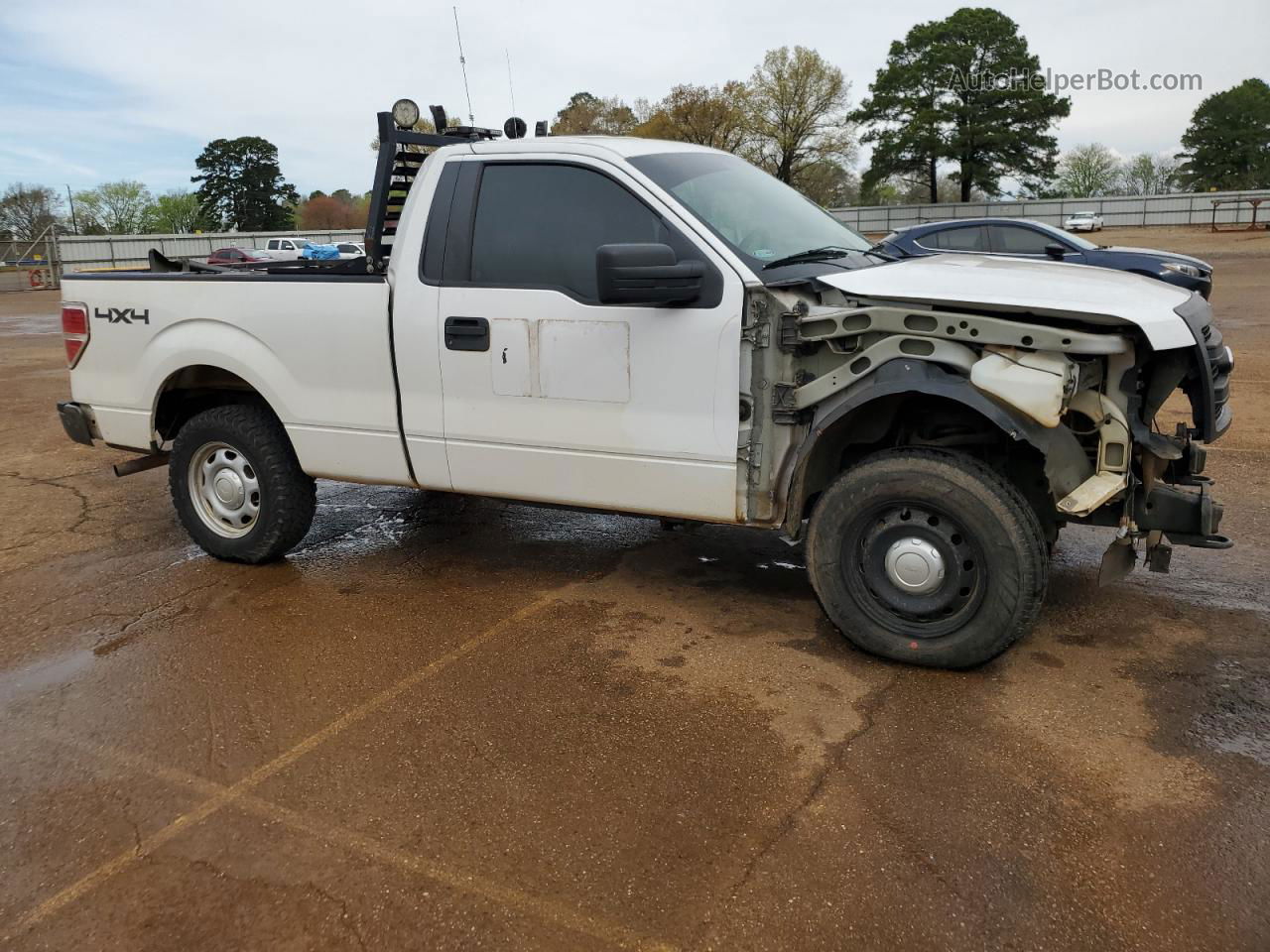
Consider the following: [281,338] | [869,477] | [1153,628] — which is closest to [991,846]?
[869,477]

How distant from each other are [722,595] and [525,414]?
51.4 inches

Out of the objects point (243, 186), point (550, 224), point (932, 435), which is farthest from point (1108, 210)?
point (243, 186)

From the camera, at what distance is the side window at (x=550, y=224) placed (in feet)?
13.5

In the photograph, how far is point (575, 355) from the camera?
13.5 ft

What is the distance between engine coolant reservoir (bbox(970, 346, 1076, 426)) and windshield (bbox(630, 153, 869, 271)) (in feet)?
3.28

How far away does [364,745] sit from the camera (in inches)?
135

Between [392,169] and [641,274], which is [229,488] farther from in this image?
[641,274]

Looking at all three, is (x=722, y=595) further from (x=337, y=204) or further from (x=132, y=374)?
(x=337, y=204)

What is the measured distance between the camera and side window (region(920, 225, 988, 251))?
1402 centimetres

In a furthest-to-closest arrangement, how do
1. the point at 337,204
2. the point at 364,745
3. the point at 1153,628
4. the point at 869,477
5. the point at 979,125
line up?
the point at 337,204, the point at 979,125, the point at 1153,628, the point at 869,477, the point at 364,745

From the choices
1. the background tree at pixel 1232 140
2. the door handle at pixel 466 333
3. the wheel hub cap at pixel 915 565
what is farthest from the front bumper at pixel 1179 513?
the background tree at pixel 1232 140

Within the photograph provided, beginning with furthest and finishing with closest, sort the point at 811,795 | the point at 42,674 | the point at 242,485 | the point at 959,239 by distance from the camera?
the point at 959,239
the point at 242,485
the point at 42,674
the point at 811,795

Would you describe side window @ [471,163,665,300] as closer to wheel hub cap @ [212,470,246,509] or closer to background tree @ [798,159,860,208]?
wheel hub cap @ [212,470,246,509]

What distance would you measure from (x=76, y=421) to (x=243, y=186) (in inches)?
3440
